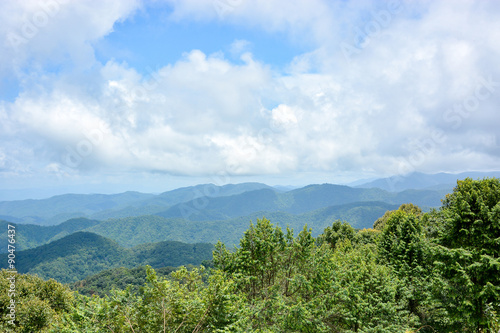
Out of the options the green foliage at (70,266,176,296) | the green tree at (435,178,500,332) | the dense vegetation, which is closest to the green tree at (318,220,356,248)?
the dense vegetation

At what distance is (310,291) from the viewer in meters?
14.9

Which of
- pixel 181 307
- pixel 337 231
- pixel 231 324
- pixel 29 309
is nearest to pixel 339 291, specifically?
pixel 231 324

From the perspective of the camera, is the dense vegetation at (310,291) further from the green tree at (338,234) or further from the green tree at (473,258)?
the green tree at (338,234)

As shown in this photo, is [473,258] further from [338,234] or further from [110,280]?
[110,280]

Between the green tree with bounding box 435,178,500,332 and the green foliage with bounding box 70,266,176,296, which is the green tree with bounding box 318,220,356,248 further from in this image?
the green foliage with bounding box 70,266,176,296

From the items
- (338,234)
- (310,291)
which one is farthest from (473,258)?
(338,234)

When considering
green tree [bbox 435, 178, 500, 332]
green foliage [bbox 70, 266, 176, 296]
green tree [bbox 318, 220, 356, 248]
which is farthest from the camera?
green foliage [bbox 70, 266, 176, 296]

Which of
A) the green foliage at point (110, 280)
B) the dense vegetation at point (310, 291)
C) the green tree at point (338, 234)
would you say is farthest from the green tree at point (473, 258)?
the green foliage at point (110, 280)

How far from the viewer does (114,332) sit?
9.52 metres

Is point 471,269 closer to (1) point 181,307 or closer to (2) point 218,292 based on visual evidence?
(2) point 218,292

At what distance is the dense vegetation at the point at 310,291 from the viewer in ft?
33.6

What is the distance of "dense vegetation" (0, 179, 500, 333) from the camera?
10234 mm

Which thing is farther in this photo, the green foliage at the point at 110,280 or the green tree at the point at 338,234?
the green foliage at the point at 110,280

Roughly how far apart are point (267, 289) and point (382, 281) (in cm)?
654
